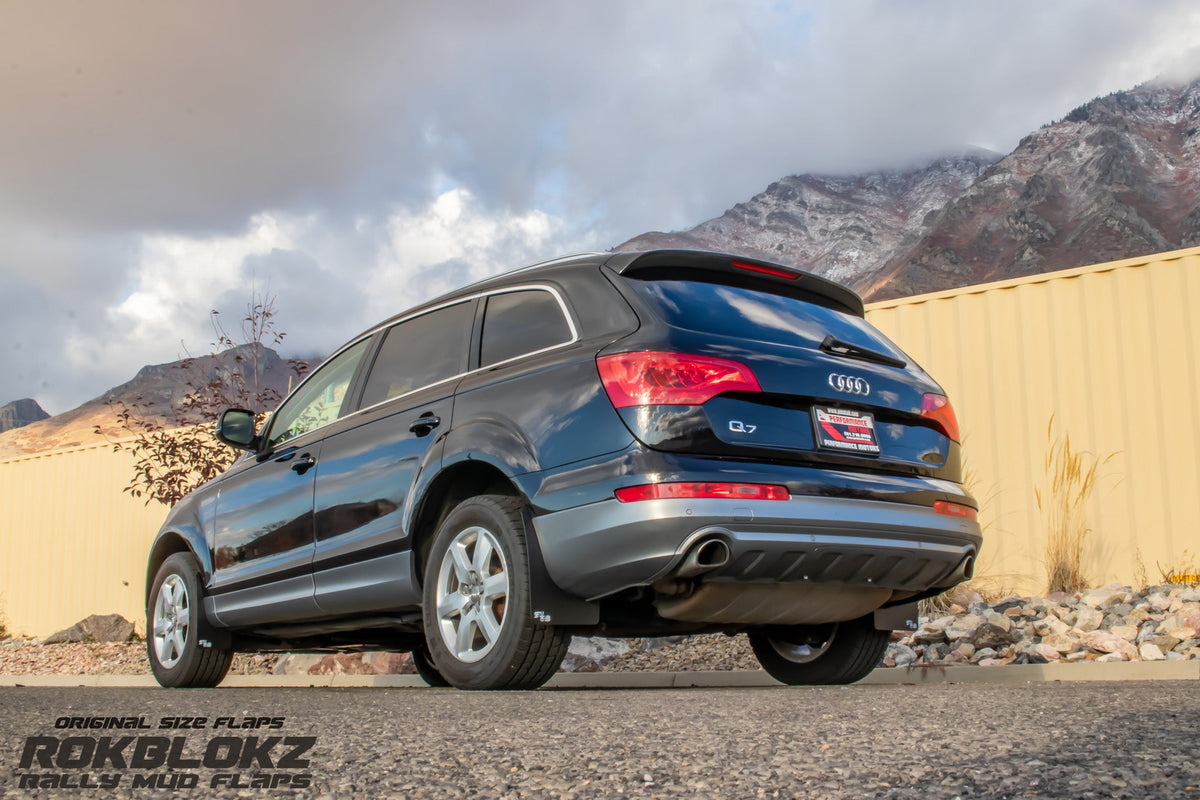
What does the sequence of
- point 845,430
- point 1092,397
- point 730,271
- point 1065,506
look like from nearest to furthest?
point 845,430 < point 730,271 < point 1065,506 < point 1092,397

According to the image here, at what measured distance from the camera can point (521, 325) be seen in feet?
15.7

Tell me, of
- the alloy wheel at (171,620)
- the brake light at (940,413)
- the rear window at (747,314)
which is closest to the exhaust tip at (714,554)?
the rear window at (747,314)

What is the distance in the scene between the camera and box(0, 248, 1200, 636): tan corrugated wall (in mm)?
8570

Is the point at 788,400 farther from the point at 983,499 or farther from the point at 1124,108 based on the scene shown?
the point at 1124,108

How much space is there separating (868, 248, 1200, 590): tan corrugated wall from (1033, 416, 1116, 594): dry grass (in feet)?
0.28

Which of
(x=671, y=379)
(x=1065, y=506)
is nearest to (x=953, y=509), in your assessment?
(x=671, y=379)

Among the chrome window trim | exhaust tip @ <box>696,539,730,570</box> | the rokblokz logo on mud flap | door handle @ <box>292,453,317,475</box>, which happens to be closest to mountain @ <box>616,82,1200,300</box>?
the chrome window trim

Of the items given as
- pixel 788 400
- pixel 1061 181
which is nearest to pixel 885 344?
pixel 788 400

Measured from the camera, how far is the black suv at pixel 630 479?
3.94 metres

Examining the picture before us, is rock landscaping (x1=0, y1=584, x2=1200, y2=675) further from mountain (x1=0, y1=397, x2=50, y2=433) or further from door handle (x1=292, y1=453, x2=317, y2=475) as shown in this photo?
mountain (x1=0, y1=397, x2=50, y2=433)

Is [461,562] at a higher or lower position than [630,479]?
lower

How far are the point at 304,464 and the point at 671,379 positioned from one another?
8.36ft

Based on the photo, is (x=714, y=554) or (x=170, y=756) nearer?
(x=170, y=756)

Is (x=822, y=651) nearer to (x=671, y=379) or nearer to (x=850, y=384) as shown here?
(x=850, y=384)
